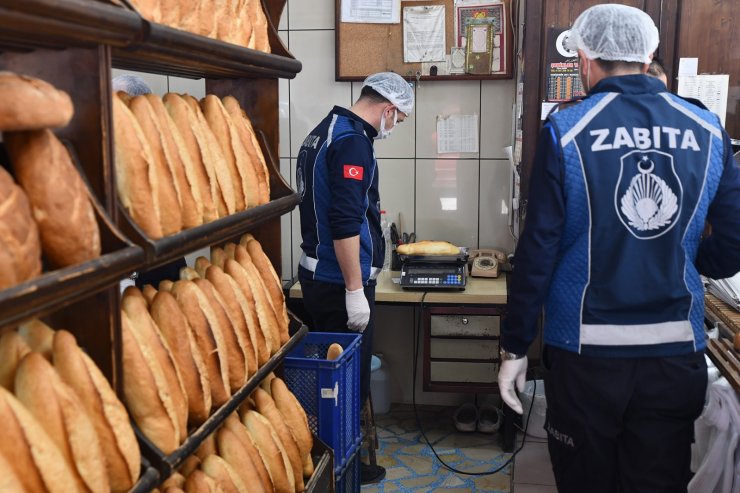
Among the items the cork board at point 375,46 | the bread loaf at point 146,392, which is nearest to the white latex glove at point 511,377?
the bread loaf at point 146,392

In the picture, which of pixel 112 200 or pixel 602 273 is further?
pixel 602 273

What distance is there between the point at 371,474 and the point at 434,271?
96 cm

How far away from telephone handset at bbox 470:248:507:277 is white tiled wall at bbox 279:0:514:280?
173 mm

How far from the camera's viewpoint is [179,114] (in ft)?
5.37

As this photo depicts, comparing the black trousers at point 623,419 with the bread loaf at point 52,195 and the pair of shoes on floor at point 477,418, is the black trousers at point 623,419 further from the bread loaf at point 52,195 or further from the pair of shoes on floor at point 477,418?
the pair of shoes on floor at point 477,418

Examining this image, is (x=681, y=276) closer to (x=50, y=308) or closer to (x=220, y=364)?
(x=220, y=364)

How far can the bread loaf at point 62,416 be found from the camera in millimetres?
1144

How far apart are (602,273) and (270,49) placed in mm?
1056

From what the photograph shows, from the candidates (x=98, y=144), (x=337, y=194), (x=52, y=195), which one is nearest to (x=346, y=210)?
(x=337, y=194)

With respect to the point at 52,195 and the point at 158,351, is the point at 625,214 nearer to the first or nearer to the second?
the point at 158,351

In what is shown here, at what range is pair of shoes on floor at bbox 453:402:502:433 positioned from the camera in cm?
401

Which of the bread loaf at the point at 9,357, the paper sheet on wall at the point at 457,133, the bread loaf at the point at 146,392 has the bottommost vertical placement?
the bread loaf at the point at 146,392

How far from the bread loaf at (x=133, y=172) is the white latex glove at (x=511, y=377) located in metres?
1.26

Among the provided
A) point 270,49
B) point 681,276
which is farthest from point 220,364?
point 681,276
